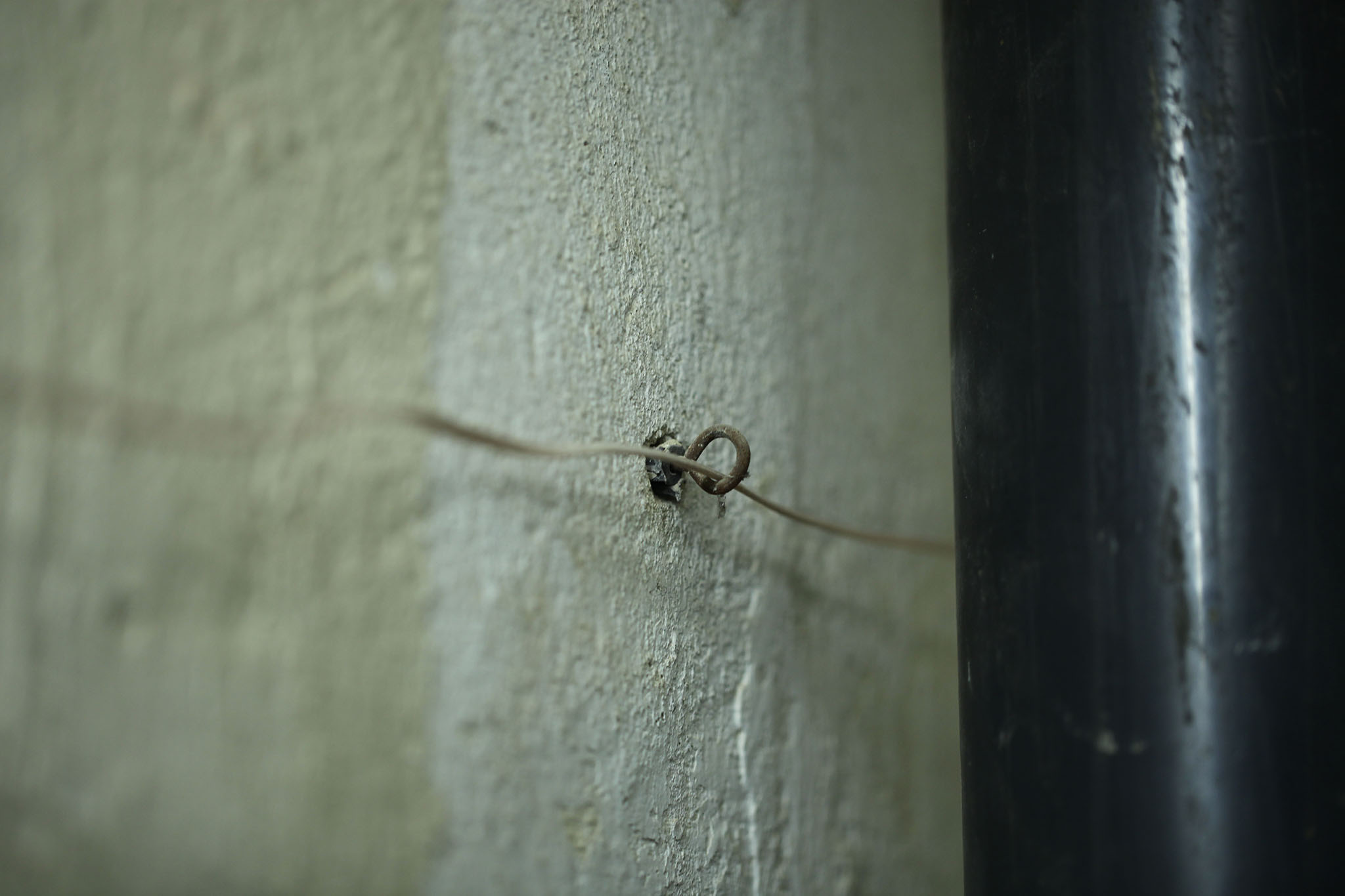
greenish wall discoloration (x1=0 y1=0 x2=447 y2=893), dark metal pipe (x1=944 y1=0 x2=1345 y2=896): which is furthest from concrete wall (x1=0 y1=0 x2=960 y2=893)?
dark metal pipe (x1=944 y1=0 x2=1345 y2=896)

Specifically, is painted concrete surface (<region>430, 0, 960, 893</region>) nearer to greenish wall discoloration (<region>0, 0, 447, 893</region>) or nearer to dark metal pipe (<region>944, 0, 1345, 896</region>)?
greenish wall discoloration (<region>0, 0, 447, 893</region>)

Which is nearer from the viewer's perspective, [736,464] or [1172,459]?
[1172,459]

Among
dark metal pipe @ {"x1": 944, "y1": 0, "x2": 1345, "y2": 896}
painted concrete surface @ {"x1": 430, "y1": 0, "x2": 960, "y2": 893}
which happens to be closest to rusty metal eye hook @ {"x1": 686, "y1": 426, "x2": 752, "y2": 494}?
painted concrete surface @ {"x1": 430, "y1": 0, "x2": 960, "y2": 893}

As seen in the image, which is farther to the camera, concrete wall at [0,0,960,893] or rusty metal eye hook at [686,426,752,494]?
rusty metal eye hook at [686,426,752,494]

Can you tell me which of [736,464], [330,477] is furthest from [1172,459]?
[330,477]

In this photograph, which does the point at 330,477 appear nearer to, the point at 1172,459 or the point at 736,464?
the point at 736,464

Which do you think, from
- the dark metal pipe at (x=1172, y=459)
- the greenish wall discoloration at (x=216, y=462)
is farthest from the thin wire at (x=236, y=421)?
the dark metal pipe at (x=1172, y=459)
